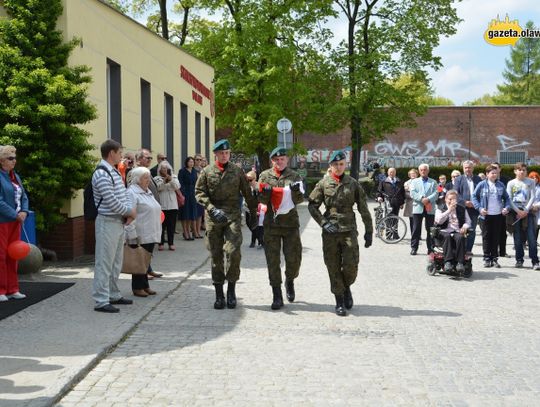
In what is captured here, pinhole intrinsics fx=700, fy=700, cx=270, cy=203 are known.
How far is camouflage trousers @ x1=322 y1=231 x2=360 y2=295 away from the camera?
7934mm

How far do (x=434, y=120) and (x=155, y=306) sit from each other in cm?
4992

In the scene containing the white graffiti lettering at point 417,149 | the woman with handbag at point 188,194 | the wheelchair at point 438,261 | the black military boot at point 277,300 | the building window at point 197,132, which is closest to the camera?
the black military boot at point 277,300

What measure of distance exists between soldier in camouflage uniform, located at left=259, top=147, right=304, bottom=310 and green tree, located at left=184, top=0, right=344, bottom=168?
83.9ft

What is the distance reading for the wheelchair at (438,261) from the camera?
1092cm

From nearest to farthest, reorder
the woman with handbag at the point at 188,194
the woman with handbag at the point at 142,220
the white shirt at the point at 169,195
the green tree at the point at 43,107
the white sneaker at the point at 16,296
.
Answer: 1. the white sneaker at the point at 16,296
2. the woman with handbag at the point at 142,220
3. the green tree at the point at 43,107
4. the white shirt at the point at 169,195
5. the woman with handbag at the point at 188,194

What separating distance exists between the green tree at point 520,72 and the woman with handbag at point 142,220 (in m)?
69.7

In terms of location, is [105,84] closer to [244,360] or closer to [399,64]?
[244,360]

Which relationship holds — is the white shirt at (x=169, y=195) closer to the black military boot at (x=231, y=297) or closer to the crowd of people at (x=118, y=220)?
the crowd of people at (x=118, y=220)

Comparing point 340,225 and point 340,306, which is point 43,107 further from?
point 340,306

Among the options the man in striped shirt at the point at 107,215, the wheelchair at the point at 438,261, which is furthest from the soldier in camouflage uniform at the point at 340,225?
the wheelchair at the point at 438,261

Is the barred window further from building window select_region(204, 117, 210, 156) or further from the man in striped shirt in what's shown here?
the man in striped shirt

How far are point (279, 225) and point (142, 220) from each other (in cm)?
174

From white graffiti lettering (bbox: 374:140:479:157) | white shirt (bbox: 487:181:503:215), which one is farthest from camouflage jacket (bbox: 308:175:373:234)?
white graffiti lettering (bbox: 374:140:479:157)

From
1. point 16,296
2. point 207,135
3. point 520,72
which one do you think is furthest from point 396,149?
point 16,296
